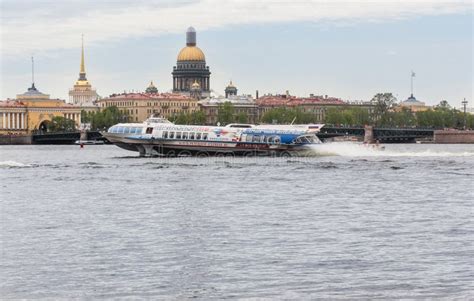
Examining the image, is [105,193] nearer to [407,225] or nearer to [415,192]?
[415,192]

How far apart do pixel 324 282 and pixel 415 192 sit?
53.2 ft

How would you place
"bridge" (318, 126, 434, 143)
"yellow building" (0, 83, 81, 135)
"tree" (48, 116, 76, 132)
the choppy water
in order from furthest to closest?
"yellow building" (0, 83, 81, 135) < "tree" (48, 116, 76, 132) < "bridge" (318, 126, 434, 143) < the choppy water

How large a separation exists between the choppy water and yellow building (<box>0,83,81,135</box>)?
432 feet

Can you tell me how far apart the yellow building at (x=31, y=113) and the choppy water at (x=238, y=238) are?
131759 mm

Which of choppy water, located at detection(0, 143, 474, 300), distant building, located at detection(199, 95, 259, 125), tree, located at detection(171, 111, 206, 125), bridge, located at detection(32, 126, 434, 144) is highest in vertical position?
distant building, located at detection(199, 95, 259, 125)

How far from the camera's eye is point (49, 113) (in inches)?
6924

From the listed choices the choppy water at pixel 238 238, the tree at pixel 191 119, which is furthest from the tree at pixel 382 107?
the choppy water at pixel 238 238

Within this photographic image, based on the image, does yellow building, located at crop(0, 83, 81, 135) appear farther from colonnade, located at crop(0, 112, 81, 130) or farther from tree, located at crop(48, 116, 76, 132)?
tree, located at crop(48, 116, 76, 132)

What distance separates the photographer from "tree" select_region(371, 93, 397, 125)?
166500 mm

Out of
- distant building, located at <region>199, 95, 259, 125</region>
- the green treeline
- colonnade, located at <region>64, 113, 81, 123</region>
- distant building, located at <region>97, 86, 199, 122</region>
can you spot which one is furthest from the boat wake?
distant building, located at <region>97, 86, 199, 122</region>

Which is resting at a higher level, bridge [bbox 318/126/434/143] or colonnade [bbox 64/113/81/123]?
colonnade [bbox 64/113/81/123]

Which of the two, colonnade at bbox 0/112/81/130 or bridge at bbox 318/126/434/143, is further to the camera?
colonnade at bbox 0/112/81/130

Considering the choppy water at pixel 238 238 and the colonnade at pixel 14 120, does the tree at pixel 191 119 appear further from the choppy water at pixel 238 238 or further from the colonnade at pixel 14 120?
the choppy water at pixel 238 238

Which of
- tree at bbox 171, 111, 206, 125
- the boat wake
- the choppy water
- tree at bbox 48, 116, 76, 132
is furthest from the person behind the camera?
tree at bbox 48, 116, 76, 132
